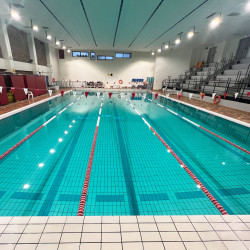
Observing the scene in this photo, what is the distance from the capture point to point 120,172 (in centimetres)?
299

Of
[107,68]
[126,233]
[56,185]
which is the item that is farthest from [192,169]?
[107,68]

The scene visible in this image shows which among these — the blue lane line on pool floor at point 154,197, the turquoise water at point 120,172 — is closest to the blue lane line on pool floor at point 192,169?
the turquoise water at point 120,172

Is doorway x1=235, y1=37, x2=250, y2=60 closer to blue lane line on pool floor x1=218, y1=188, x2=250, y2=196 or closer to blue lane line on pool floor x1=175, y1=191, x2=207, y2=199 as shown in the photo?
blue lane line on pool floor x1=218, y1=188, x2=250, y2=196

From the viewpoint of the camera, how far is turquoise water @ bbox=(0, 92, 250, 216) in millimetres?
2211

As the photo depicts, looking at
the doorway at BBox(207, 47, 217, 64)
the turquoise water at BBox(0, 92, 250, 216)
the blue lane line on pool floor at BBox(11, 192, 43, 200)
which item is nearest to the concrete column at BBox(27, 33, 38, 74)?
the turquoise water at BBox(0, 92, 250, 216)

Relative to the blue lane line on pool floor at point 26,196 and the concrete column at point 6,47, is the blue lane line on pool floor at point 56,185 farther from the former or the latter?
the concrete column at point 6,47

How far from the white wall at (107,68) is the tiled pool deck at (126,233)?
1918 centimetres

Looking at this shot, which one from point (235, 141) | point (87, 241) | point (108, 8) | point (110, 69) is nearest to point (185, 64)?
point (110, 69)

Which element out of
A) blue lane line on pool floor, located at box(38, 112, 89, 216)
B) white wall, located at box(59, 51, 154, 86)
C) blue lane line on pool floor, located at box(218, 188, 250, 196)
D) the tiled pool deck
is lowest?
blue lane line on pool floor, located at box(38, 112, 89, 216)

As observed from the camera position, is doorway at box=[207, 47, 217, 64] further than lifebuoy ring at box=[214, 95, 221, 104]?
Yes

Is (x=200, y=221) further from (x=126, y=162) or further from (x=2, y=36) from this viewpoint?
(x=2, y=36)

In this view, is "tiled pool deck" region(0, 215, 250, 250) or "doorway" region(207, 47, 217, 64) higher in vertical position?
"doorway" region(207, 47, 217, 64)

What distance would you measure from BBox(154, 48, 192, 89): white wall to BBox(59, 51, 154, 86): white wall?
164cm

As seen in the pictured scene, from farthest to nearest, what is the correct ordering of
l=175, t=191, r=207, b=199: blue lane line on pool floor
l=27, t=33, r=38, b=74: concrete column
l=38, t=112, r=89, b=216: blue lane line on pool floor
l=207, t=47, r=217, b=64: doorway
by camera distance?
1. l=207, t=47, r=217, b=64: doorway
2. l=27, t=33, r=38, b=74: concrete column
3. l=175, t=191, r=207, b=199: blue lane line on pool floor
4. l=38, t=112, r=89, b=216: blue lane line on pool floor
